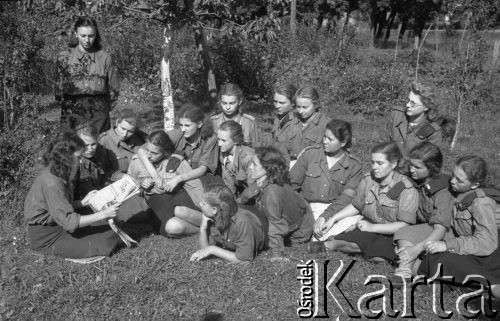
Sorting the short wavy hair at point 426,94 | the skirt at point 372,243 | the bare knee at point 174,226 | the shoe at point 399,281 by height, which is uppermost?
the short wavy hair at point 426,94

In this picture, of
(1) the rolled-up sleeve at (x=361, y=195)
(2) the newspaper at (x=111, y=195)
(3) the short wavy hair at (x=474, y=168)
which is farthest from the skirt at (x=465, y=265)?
(2) the newspaper at (x=111, y=195)

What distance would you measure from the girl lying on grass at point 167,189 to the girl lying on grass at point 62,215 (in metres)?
0.59

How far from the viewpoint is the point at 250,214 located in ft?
15.1

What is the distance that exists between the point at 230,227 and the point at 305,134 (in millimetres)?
1878

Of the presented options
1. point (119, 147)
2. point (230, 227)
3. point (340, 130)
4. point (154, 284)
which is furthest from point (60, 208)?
point (340, 130)

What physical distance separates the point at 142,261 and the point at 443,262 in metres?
2.39

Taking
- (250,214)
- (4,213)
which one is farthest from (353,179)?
(4,213)

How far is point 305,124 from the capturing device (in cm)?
606

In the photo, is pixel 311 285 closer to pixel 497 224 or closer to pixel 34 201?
pixel 497 224

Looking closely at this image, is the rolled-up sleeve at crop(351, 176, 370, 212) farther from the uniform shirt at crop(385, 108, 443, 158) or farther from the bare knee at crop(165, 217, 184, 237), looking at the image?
the bare knee at crop(165, 217, 184, 237)

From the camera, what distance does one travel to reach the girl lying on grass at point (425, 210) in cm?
436

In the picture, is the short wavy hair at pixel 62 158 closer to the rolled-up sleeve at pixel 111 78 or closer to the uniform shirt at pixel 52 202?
the uniform shirt at pixel 52 202

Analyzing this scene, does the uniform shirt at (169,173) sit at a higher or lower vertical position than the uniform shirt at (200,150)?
lower

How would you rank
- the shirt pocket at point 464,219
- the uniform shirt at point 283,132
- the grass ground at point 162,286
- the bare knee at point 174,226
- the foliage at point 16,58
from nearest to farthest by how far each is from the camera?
the grass ground at point 162,286 → the shirt pocket at point 464,219 → the bare knee at point 174,226 → the foliage at point 16,58 → the uniform shirt at point 283,132
